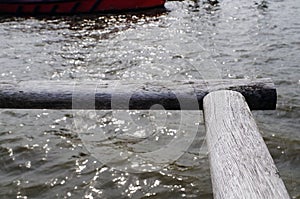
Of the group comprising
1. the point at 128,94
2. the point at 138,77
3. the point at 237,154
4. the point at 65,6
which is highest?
the point at 65,6

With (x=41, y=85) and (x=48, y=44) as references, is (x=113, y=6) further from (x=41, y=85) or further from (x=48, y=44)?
(x=41, y=85)

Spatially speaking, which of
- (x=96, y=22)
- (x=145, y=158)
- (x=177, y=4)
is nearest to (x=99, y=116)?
(x=145, y=158)

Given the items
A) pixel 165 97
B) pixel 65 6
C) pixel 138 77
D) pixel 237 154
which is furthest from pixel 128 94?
pixel 65 6

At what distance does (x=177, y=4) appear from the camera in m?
14.9

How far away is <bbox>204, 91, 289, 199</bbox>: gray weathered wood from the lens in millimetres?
1910

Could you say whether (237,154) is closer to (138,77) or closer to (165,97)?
(165,97)

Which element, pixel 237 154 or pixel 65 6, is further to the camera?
pixel 65 6

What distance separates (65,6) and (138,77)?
6630 millimetres

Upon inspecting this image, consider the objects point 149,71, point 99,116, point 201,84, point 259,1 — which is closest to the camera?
point 201,84

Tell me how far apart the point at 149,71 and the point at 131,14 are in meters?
5.80

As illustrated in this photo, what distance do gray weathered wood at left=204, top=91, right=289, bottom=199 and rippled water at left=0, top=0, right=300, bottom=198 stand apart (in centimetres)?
162

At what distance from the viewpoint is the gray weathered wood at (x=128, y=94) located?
308 cm

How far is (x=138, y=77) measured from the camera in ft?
25.0

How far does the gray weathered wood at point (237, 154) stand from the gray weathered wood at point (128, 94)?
6.1 inches
